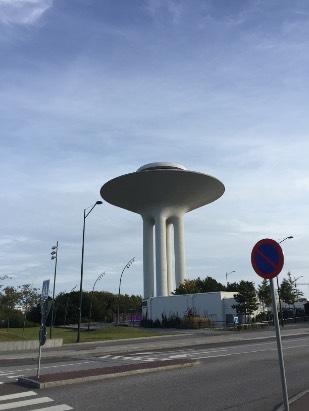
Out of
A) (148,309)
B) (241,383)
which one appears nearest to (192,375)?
(241,383)

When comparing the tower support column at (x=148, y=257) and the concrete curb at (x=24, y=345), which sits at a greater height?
the tower support column at (x=148, y=257)

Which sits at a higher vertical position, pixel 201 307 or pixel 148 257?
pixel 148 257

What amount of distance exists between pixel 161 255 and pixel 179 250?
11.9ft

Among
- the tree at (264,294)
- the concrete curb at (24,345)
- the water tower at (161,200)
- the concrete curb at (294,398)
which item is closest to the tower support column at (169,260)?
the water tower at (161,200)

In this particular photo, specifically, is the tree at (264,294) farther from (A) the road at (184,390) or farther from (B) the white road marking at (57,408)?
(B) the white road marking at (57,408)

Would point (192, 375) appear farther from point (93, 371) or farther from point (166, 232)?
point (166, 232)

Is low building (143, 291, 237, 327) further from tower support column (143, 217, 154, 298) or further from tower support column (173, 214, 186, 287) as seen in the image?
tower support column (173, 214, 186, 287)

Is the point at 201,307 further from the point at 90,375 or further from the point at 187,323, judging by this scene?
the point at 90,375

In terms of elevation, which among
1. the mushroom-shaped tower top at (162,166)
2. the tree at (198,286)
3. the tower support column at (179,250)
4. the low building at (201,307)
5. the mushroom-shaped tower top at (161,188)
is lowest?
the low building at (201,307)

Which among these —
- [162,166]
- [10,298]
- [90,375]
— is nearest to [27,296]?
[10,298]

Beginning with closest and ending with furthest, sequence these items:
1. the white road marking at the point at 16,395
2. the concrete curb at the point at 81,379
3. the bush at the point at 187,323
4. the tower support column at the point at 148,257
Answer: the white road marking at the point at 16,395 → the concrete curb at the point at 81,379 → the bush at the point at 187,323 → the tower support column at the point at 148,257

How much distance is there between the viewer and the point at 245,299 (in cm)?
5697

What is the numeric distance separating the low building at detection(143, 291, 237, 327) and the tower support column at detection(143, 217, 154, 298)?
426 inches

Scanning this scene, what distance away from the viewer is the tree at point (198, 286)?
249 ft
